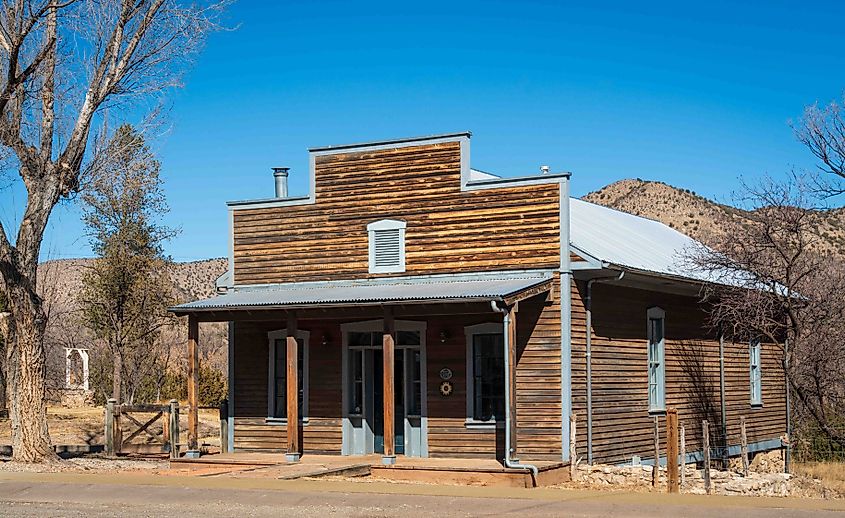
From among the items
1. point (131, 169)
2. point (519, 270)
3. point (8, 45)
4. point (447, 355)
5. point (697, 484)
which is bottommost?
point (697, 484)

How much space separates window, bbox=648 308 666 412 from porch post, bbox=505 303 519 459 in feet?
17.0

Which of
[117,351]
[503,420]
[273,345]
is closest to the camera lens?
[503,420]

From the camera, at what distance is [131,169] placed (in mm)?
24734

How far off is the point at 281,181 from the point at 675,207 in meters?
57.3

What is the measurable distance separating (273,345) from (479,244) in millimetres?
5088

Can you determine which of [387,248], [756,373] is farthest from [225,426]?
[756,373]

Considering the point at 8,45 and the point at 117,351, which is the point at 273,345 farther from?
the point at 117,351

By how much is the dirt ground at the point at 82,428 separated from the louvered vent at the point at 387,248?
28.6 feet

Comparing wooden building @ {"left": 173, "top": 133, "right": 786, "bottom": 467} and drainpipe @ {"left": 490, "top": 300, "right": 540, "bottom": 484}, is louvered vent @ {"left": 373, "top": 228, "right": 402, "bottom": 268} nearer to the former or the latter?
wooden building @ {"left": 173, "top": 133, "right": 786, "bottom": 467}

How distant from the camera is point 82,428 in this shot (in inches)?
1235

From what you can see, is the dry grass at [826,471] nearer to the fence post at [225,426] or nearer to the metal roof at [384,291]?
the metal roof at [384,291]

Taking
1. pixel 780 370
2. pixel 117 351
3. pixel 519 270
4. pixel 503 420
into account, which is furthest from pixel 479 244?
pixel 117 351

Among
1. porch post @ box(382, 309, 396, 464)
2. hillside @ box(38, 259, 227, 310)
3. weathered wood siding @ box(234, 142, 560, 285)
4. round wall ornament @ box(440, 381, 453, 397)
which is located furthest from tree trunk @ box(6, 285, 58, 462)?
hillside @ box(38, 259, 227, 310)

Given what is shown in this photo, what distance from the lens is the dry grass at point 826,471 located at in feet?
73.4
